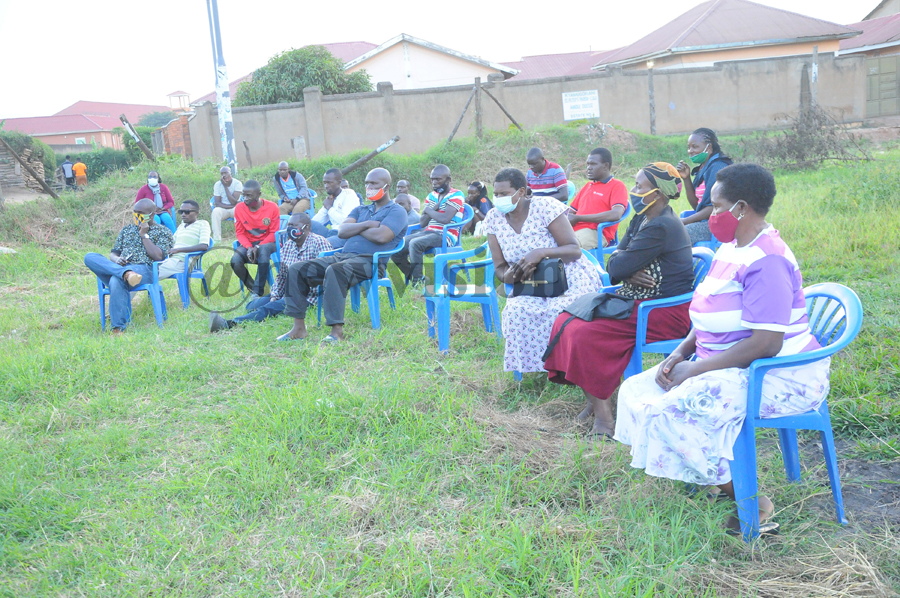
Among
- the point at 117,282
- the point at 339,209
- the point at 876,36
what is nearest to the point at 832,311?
the point at 117,282

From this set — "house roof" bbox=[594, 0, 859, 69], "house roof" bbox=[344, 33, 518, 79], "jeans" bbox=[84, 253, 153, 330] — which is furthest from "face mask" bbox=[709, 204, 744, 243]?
"house roof" bbox=[344, 33, 518, 79]

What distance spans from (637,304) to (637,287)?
10 centimetres

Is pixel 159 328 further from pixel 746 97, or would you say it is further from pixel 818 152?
pixel 746 97

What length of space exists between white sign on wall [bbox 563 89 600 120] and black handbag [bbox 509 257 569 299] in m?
16.4

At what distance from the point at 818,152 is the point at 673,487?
11.7 m

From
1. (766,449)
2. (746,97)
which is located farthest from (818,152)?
(766,449)

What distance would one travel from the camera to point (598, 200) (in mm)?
6531

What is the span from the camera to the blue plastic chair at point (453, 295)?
5.19m

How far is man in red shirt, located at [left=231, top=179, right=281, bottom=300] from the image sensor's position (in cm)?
763

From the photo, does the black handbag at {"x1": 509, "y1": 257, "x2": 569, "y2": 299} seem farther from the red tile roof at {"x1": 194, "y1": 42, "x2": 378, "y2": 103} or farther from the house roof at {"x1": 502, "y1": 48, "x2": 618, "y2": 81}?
the house roof at {"x1": 502, "y1": 48, "x2": 618, "y2": 81}

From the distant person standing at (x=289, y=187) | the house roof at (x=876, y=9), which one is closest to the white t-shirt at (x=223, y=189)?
the distant person standing at (x=289, y=187)

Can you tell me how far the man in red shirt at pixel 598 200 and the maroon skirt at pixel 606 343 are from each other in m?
2.91

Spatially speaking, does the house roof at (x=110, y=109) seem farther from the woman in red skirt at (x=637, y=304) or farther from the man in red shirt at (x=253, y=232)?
the woman in red skirt at (x=637, y=304)

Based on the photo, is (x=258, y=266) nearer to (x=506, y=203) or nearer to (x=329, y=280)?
(x=329, y=280)
